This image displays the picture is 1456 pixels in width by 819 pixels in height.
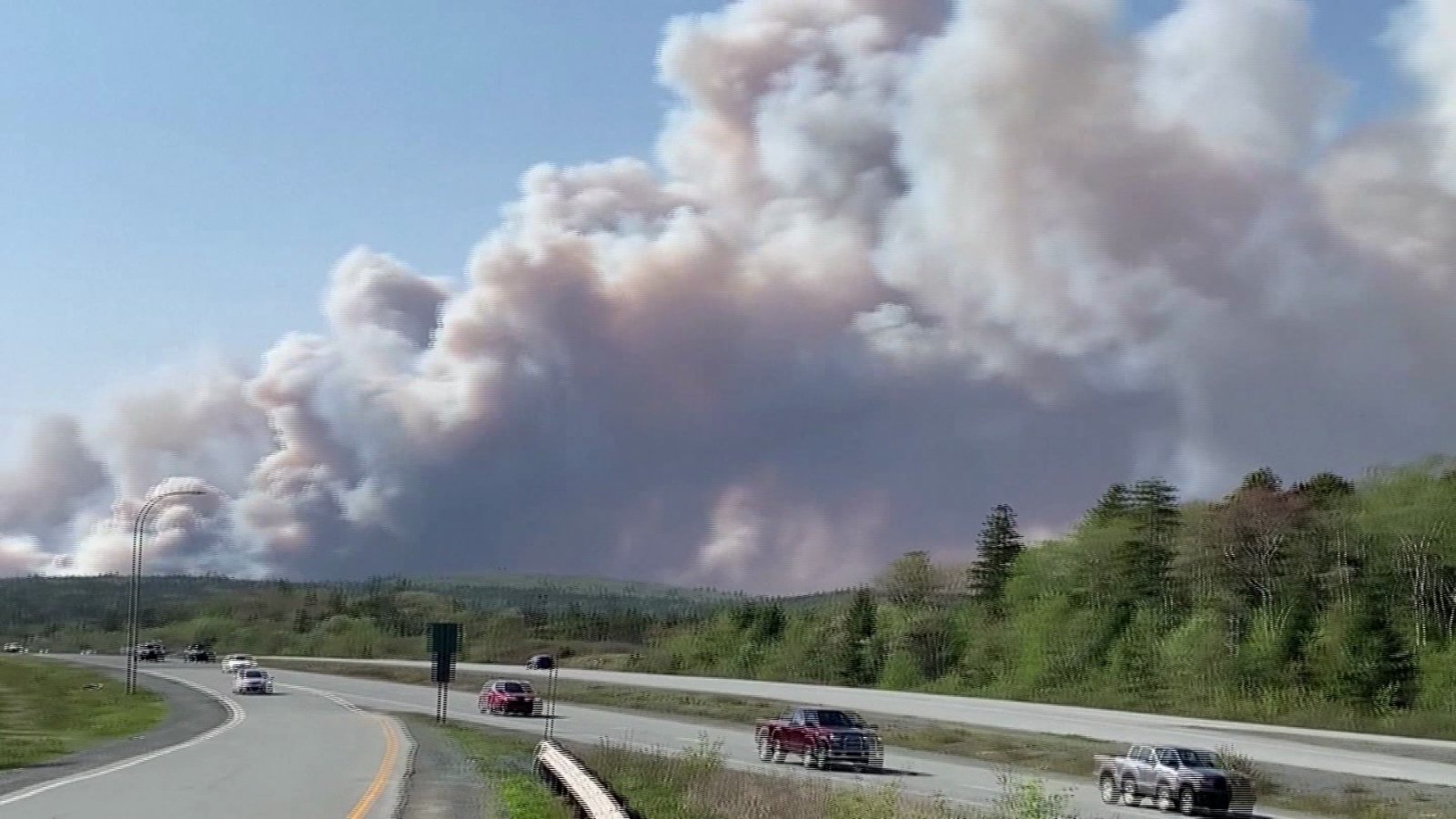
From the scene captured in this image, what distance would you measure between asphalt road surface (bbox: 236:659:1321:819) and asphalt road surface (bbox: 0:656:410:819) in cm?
914

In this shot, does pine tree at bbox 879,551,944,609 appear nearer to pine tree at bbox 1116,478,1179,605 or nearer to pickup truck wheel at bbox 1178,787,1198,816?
pine tree at bbox 1116,478,1179,605

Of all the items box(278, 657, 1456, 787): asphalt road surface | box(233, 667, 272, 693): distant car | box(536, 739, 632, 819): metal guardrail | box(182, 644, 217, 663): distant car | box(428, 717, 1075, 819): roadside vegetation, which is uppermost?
box(536, 739, 632, 819): metal guardrail

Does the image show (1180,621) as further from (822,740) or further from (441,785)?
(441,785)

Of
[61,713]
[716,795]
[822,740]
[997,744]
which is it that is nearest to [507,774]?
[716,795]

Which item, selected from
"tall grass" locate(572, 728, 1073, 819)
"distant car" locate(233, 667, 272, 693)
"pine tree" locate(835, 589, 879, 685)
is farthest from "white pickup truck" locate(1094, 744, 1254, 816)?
"pine tree" locate(835, 589, 879, 685)

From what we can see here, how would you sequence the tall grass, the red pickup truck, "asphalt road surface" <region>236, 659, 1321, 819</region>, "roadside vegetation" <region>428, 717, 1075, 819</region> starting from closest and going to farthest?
the tall grass < "roadside vegetation" <region>428, 717, 1075, 819</region> < "asphalt road surface" <region>236, 659, 1321, 819</region> < the red pickup truck

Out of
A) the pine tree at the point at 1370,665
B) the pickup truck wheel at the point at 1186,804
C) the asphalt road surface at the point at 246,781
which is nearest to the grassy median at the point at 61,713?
the asphalt road surface at the point at 246,781

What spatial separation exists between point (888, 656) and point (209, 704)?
56.0m

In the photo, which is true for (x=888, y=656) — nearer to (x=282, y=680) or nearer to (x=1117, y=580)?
(x=1117, y=580)

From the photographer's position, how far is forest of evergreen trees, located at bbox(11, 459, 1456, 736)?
8100 centimetres

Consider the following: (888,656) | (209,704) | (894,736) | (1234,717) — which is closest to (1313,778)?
(894,736)

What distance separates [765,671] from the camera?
132500mm

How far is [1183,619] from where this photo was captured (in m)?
101

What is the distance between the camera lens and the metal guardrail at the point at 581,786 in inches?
918
